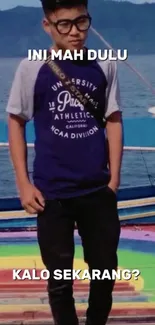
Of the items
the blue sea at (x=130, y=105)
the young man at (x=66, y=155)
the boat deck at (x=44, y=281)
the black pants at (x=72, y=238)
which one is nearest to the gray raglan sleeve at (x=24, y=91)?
the young man at (x=66, y=155)

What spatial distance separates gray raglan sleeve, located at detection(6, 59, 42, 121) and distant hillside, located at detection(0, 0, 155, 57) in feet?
6.43

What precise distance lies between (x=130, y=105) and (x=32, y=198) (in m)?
2.18

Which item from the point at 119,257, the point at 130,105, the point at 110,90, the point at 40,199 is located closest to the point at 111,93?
the point at 110,90

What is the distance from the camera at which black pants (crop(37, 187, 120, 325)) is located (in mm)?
1854

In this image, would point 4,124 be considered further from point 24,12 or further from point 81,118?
point 81,118

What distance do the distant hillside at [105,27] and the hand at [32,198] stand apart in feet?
6.62

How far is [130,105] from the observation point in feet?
13.0

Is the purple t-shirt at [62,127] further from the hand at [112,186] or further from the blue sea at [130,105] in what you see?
the blue sea at [130,105]

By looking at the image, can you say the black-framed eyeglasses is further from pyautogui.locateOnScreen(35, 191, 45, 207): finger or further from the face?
pyautogui.locateOnScreen(35, 191, 45, 207): finger

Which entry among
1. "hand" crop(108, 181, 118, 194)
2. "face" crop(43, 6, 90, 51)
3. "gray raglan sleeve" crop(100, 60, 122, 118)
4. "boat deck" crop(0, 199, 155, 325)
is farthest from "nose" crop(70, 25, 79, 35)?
"boat deck" crop(0, 199, 155, 325)

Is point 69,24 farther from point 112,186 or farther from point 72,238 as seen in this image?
point 72,238

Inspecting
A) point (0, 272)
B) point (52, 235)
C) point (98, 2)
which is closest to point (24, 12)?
point (98, 2)

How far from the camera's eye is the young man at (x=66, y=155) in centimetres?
184

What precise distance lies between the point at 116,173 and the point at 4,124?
6.73 ft
